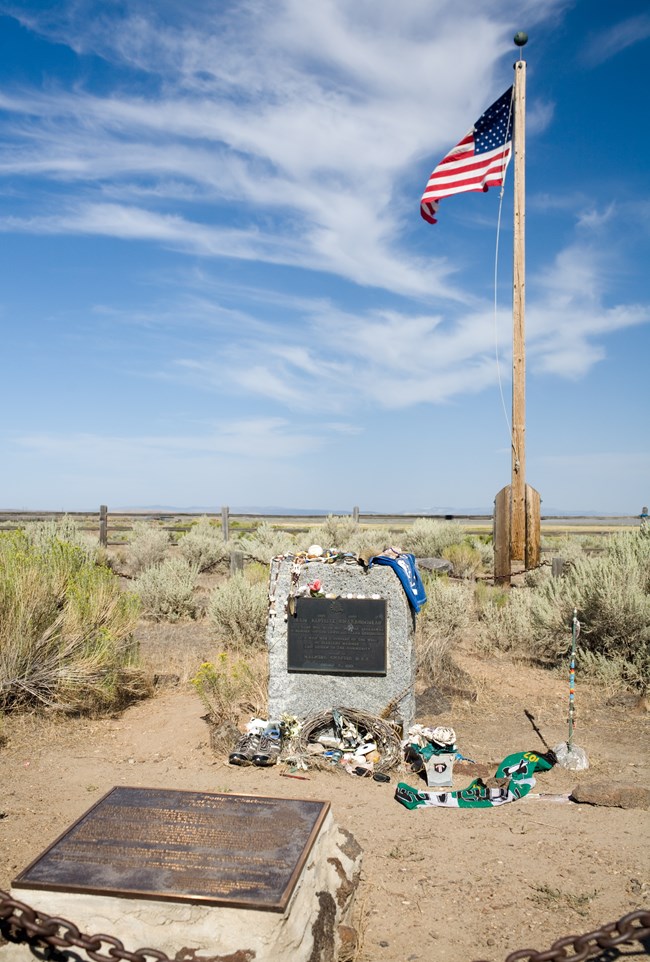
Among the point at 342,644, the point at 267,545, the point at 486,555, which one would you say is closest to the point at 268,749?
the point at 342,644

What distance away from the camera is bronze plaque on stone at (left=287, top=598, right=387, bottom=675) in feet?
19.2

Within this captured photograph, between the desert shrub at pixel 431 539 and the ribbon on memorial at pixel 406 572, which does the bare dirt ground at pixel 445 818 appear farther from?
the desert shrub at pixel 431 539

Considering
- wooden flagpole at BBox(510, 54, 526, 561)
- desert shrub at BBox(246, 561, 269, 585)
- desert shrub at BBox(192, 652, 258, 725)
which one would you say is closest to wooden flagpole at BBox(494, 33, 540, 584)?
wooden flagpole at BBox(510, 54, 526, 561)

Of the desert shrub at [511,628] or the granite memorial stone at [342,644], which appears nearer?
the granite memorial stone at [342,644]

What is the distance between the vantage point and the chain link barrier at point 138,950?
2244 millimetres

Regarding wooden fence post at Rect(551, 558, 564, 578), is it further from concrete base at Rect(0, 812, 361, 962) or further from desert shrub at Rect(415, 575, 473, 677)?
concrete base at Rect(0, 812, 361, 962)

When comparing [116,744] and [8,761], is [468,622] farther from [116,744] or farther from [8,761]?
[8,761]

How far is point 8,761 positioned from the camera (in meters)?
5.58

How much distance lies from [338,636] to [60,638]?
8.39 ft

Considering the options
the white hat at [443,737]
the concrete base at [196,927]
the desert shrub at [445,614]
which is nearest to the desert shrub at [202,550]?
the desert shrub at [445,614]

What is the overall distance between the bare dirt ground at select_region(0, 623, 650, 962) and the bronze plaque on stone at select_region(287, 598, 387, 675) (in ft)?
2.67

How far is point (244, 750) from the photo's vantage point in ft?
18.4

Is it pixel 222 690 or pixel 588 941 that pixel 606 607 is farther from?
pixel 588 941

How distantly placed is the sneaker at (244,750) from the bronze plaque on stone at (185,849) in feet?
6.12
